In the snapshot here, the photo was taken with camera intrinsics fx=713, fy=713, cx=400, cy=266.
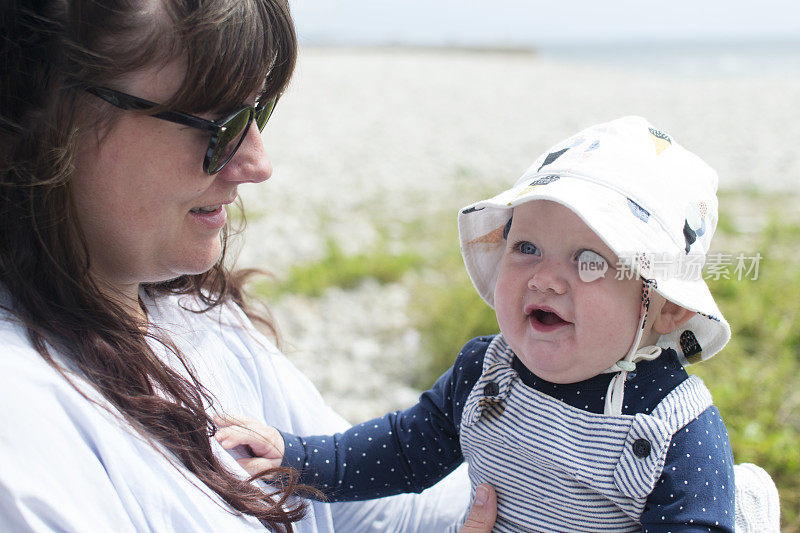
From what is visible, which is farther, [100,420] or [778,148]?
[778,148]

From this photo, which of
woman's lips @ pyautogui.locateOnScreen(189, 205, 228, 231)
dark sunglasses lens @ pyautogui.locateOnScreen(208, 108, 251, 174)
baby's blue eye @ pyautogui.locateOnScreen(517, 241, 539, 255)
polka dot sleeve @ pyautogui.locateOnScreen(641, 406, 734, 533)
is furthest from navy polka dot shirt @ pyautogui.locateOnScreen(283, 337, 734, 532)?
dark sunglasses lens @ pyautogui.locateOnScreen(208, 108, 251, 174)

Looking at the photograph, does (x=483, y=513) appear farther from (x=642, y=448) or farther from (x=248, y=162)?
(x=248, y=162)

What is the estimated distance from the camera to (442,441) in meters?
1.91

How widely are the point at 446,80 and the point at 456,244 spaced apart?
14.6 m

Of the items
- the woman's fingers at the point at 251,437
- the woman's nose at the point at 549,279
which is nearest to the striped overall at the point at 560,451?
the woman's nose at the point at 549,279

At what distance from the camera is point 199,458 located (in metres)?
1.41

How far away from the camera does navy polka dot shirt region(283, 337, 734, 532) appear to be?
151 centimetres

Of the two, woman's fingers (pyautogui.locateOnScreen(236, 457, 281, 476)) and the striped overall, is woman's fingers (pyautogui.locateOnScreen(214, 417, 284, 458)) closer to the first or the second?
woman's fingers (pyautogui.locateOnScreen(236, 457, 281, 476))

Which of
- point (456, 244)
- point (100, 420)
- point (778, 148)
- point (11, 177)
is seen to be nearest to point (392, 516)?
point (100, 420)

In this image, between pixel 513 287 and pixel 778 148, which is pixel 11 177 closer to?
pixel 513 287

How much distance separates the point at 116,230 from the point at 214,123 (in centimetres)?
29

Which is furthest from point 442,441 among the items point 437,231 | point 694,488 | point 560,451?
point 437,231

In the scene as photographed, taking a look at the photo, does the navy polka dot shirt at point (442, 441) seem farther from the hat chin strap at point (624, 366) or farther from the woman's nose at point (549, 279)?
the woman's nose at point (549, 279)

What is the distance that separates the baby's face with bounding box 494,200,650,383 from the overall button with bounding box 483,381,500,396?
136 mm
